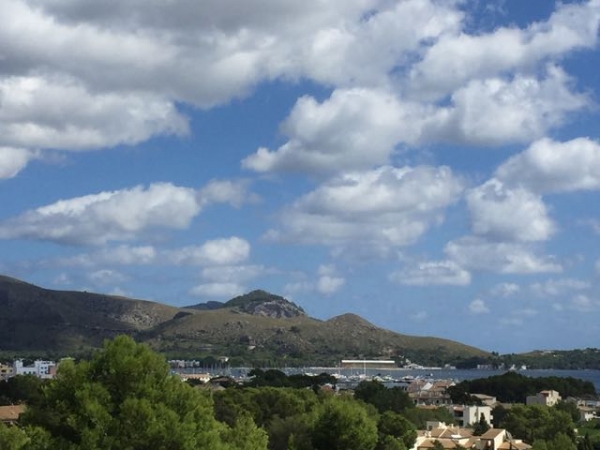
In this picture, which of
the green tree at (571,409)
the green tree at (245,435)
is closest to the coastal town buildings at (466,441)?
the green tree at (245,435)

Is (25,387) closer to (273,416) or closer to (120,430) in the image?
(273,416)

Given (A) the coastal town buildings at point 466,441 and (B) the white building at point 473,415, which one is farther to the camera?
(B) the white building at point 473,415

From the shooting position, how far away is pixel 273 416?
6159 cm

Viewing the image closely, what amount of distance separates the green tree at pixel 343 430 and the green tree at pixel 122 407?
1501 cm

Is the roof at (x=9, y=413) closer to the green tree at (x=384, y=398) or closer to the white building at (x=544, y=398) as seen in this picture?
the green tree at (x=384, y=398)

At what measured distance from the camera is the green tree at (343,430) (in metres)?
38.6

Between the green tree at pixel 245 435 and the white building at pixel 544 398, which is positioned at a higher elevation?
the white building at pixel 544 398

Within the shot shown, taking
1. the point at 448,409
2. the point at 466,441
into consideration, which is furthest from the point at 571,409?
the point at 466,441

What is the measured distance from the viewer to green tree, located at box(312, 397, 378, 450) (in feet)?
127

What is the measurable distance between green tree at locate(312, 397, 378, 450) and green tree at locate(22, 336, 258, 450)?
49.2 feet

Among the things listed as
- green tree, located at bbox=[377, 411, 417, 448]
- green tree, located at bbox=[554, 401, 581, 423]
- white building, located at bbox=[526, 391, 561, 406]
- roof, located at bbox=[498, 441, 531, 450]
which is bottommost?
roof, located at bbox=[498, 441, 531, 450]

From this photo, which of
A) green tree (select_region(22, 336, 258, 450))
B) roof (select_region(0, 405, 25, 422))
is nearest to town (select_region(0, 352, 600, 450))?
roof (select_region(0, 405, 25, 422))

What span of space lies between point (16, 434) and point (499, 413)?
60110 millimetres

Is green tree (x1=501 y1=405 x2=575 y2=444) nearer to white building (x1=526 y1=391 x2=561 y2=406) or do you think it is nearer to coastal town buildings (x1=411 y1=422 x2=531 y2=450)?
coastal town buildings (x1=411 y1=422 x2=531 y2=450)
